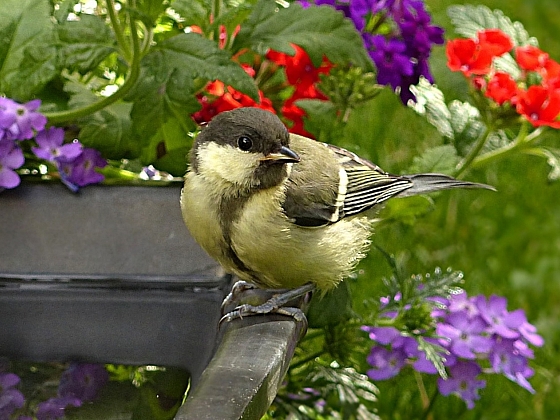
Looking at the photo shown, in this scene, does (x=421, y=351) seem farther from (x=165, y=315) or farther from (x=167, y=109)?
(x=167, y=109)

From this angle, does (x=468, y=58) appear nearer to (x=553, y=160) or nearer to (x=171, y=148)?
(x=553, y=160)

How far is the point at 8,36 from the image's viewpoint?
7.13 ft

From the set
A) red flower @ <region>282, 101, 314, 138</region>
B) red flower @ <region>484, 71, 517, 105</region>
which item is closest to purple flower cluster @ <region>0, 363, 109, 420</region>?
red flower @ <region>282, 101, 314, 138</region>

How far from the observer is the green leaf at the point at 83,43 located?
1.97m

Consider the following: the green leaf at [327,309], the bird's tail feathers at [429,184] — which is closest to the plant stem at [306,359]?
the green leaf at [327,309]

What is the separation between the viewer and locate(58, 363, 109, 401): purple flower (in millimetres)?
1495

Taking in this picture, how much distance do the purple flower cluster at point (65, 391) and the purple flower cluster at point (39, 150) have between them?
589 millimetres

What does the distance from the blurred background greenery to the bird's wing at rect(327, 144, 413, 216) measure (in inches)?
17.9

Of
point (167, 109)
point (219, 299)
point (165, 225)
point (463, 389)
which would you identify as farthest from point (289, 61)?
point (463, 389)

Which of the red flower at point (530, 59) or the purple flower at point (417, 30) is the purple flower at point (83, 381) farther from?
the red flower at point (530, 59)

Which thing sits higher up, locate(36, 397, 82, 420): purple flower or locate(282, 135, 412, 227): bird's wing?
locate(282, 135, 412, 227): bird's wing

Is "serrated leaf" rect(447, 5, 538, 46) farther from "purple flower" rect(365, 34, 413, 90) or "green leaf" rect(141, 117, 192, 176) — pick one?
"green leaf" rect(141, 117, 192, 176)

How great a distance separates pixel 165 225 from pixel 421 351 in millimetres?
666

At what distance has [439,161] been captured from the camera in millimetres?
2340
